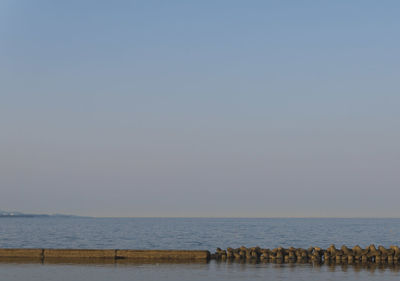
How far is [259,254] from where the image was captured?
34438 mm

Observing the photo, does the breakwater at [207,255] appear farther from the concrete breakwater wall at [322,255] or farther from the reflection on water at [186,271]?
the reflection on water at [186,271]

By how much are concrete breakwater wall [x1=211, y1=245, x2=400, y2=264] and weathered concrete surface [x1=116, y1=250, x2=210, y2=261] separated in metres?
1.26

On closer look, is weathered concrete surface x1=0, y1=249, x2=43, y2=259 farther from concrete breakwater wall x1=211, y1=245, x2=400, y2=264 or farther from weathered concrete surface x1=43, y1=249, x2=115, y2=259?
concrete breakwater wall x1=211, y1=245, x2=400, y2=264

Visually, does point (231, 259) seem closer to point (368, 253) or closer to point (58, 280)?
point (368, 253)

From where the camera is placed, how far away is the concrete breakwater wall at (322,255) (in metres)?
33.3

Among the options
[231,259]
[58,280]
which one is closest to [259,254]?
[231,259]

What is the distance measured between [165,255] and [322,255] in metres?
9.84

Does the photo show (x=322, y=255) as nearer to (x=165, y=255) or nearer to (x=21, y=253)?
(x=165, y=255)

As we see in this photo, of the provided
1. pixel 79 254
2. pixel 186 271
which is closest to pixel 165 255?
pixel 79 254

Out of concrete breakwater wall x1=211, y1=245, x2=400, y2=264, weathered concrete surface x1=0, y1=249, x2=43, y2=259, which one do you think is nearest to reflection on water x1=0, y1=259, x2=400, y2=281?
weathered concrete surface x1=0, y1=249, x2=43, y2=259

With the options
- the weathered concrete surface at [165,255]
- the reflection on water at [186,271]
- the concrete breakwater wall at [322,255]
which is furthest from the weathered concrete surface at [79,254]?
the concrete breakwater wall at [322,255]

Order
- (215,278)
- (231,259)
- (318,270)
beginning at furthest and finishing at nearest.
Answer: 1. (231,259)
2. (318,270)
3. (215,278)

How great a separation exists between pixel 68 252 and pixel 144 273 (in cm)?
783

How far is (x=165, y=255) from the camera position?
3219 cm
